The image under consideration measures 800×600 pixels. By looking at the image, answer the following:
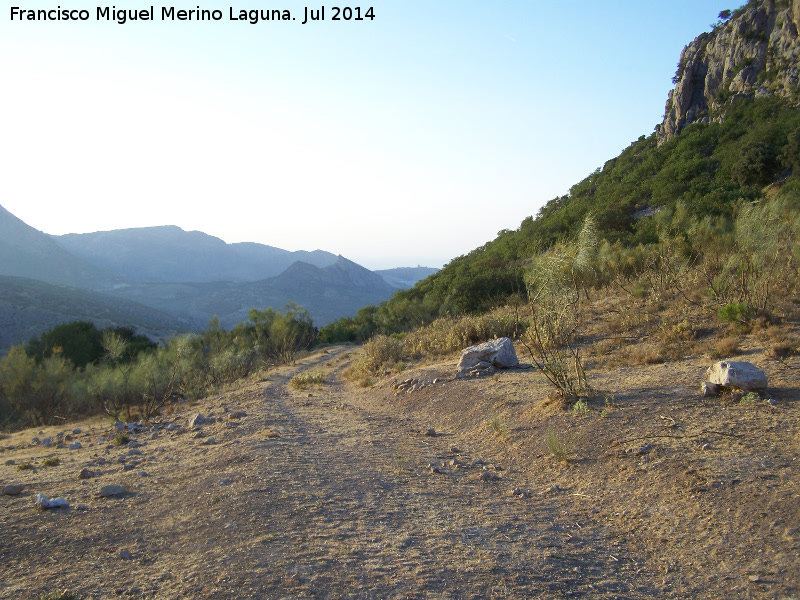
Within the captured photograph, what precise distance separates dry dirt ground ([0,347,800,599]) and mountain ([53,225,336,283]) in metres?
128

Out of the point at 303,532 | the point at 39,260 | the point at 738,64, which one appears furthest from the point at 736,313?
the point at 39,260

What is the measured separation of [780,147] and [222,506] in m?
31.2

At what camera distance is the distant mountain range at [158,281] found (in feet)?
170

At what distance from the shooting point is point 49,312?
48469 mm

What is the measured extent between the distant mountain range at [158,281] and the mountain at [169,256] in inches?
10.5

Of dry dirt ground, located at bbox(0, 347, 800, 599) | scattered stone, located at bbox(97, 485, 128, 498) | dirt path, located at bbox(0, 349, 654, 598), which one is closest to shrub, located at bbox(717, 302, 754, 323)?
dry dirt ground, located at bbox(0, 347, 800, 599)

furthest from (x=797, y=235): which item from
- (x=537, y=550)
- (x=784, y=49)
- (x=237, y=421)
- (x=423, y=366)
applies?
(x=784, y=49)

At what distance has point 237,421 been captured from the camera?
928 centimetres

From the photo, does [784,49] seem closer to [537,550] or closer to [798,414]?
[798,414]

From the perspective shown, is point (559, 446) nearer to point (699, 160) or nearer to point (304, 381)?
point (304, 381)

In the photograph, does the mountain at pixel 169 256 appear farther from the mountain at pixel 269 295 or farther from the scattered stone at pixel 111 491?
the scattered stone at pixel 111 491

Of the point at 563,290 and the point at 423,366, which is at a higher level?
the point at 563,290

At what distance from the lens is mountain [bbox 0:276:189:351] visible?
4400cm

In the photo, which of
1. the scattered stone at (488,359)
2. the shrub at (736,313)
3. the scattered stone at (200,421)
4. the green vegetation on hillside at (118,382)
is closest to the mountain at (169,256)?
the green vegetation on hillside at (118,382)
